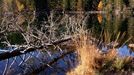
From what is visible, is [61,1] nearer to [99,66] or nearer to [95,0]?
[95,0]

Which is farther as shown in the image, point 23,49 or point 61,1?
point 61,1

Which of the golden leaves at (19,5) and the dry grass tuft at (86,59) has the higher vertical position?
the dry grass tuft at (86,59)

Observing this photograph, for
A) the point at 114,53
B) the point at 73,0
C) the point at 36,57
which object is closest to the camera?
the point at 114,53

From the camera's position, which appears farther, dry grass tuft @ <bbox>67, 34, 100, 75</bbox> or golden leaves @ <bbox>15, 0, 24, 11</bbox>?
golden leaves @ <bbox>15, 0, 24, 11</bbox>

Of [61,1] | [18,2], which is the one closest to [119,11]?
[61,1]

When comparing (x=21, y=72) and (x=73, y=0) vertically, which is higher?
(x=21, y=72)

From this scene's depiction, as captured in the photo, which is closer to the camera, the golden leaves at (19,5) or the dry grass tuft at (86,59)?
the dry grass tuft at (86,59)

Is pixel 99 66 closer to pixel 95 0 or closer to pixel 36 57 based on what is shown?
pixel 36 57

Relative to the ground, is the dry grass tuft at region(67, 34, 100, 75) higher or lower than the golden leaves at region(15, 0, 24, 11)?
→ higher

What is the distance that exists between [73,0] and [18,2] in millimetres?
13764

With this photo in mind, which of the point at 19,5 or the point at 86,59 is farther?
the point at 19,5

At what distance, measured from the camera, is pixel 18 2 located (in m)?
97.1

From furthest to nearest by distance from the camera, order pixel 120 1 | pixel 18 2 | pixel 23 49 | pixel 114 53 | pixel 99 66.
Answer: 1. pixel 18 2
2. pixel 120 1
3. pixel 23 49
4. pixel 114 53
5. pixel 99 66

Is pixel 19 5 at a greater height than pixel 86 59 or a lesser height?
lesser
